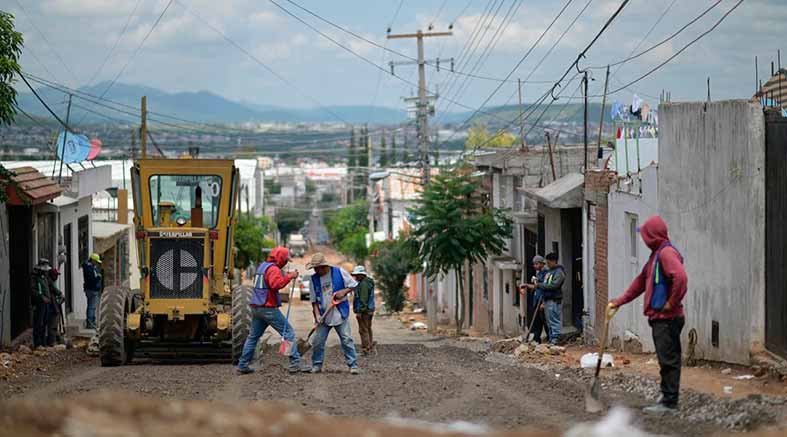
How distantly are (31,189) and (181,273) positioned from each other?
7.07 metres

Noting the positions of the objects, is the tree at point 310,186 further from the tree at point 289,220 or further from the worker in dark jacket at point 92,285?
the worker in dark jacket at point 92,285

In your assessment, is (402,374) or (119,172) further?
(119,172)

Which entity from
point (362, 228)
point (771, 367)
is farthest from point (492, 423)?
point (362, 228)

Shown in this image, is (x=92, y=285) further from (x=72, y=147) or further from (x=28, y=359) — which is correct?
(x=28, y=359)

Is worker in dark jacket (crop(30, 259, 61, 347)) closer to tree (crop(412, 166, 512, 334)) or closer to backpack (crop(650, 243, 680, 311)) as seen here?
tree (crop(412, 166, 512, 334))

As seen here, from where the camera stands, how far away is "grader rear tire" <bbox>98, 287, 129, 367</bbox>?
18375 mm

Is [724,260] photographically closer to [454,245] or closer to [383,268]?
[454,245]

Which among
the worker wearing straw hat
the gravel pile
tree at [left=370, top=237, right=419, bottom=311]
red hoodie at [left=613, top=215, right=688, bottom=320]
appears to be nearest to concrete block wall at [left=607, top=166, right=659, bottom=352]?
the gravel pile

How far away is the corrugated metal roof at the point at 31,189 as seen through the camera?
22.4m

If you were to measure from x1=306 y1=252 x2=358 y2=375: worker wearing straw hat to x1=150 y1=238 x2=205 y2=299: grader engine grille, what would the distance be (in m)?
2.84

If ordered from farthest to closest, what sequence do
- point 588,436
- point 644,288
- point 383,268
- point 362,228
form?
point 362,228, point 383,268, point 644,288, point 588,436

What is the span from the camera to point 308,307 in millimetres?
57062

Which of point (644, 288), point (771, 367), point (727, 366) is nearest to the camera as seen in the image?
point (644, 288)

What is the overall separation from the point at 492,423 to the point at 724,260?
5555 millimetres
